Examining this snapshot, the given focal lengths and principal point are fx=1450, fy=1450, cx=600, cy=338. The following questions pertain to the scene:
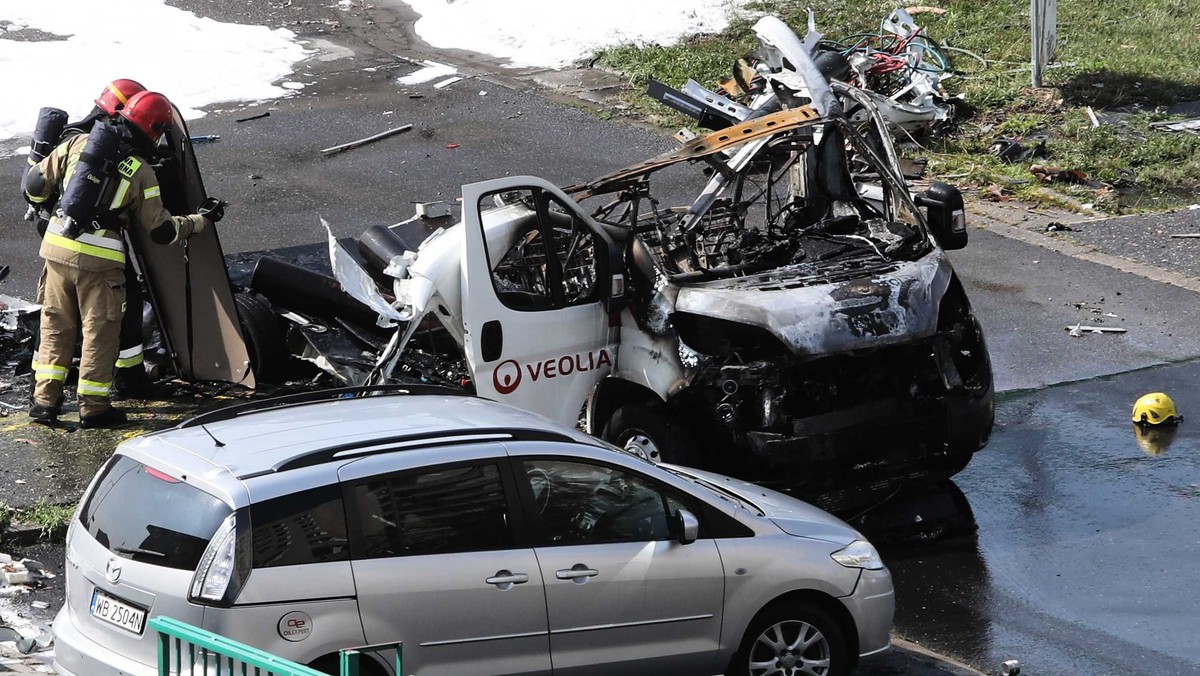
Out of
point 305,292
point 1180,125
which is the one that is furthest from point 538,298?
point 1180,125

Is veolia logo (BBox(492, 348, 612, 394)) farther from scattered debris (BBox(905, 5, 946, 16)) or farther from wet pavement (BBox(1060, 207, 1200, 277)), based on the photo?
scattered debris (BBox(905, 5, 946, 16))

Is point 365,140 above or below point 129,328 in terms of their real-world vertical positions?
below

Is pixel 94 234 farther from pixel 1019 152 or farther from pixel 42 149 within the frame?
pixel 1019 152

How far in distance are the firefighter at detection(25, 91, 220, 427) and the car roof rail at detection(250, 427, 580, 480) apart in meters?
4.31

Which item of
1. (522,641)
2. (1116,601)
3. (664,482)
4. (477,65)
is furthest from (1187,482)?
(477,65)

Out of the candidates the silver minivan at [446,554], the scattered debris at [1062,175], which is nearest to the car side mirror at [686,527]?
the silver minivan at [446,554]

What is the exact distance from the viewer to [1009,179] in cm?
1527

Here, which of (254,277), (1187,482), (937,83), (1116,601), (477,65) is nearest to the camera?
(1116,601)

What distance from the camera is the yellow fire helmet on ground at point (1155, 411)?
9.66 m

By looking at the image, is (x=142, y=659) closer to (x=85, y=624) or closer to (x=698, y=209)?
(x=85, y=624)

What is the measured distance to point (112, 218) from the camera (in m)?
9.38

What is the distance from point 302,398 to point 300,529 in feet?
4.00

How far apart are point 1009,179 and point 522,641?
11000 mm

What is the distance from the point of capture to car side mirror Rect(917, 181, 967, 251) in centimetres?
937
